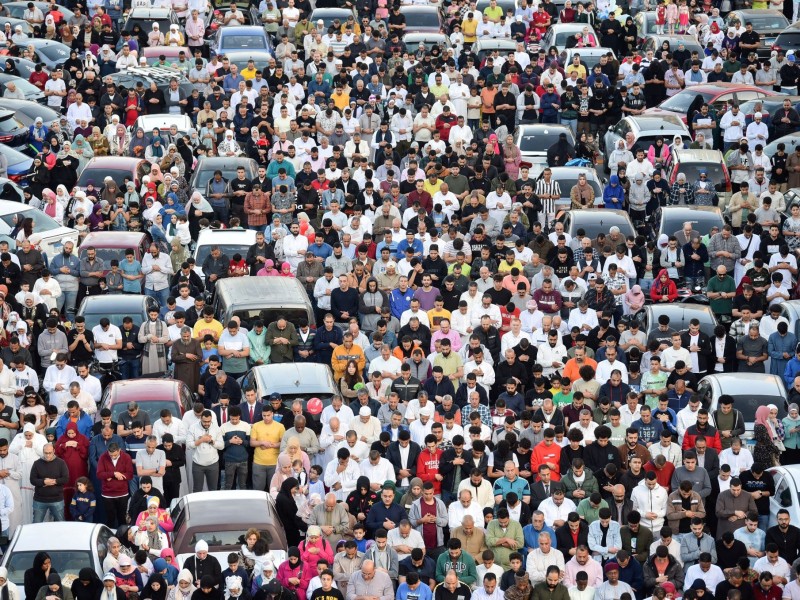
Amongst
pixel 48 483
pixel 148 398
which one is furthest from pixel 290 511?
pixel 48 483

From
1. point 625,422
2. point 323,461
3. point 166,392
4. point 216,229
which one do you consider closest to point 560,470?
point 625,422

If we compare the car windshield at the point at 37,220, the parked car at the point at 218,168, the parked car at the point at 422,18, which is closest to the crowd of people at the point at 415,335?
the parked car at the point at 218,168

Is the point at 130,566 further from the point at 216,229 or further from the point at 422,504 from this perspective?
the point at 216,229

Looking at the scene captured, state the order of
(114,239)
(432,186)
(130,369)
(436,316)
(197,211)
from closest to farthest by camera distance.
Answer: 1. (130,369)
2. (436,316)
3. (114,239)
4. (197,211)
5. (432,186)

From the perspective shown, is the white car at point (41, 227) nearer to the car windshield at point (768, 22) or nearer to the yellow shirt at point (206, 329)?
the yellow shirt at point (206, 329)

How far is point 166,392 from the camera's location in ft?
87.2

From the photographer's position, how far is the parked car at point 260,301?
95.3ft

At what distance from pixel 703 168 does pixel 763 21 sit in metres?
10.9

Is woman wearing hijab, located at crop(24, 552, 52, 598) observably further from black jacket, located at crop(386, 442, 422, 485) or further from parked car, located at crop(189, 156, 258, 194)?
parked car, located at crop(189, 156, 258, 194)

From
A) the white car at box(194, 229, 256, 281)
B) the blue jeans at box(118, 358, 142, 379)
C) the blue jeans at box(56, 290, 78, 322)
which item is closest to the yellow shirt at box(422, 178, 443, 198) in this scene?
the white car at box(194, 229, 256, 281)

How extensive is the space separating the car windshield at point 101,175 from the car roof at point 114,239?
2.99 meters

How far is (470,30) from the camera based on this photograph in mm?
44688

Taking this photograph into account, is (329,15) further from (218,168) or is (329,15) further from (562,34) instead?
(218,168)

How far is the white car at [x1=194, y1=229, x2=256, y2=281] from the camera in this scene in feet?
106
